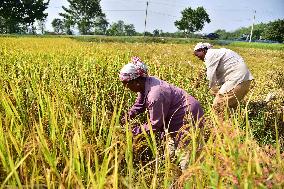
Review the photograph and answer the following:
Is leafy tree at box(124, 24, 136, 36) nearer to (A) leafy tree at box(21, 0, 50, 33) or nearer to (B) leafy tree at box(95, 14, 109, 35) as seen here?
(B) leafy tree at box(95, 14, 109, 35)

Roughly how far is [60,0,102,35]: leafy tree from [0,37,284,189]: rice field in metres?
56.7

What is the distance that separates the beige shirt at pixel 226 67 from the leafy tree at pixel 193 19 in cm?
6378

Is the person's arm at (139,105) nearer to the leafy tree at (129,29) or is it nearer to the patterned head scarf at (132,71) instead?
the patterned head scarf at (132,71)

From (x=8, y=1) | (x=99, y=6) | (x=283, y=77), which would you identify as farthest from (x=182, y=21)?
(x=283, y=77)

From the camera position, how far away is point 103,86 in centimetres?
466

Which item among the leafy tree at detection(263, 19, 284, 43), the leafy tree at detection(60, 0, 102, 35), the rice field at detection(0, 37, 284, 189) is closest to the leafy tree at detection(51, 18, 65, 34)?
the leafy tree at detection(60, 0, 102, 35)

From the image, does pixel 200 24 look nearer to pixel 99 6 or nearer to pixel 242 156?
pixel 99 6

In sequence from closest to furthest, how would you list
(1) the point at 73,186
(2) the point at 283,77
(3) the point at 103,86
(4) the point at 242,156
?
(4) the point at 242,156 < (1) the point at 73,186 < (3) the point at 103,86 < (2) the point at 283,77

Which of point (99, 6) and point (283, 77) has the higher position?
point (99, 6)

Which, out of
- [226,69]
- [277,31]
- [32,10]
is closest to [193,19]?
[277,31]

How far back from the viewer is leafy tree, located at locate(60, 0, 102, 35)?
62.6 meters

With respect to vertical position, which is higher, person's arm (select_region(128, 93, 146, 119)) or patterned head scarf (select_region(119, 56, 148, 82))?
patterned head scarf (select_region(119, 56, 148, 82))

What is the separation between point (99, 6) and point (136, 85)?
6286cm

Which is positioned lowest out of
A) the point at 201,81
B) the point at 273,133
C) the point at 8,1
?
the point at 273,133
